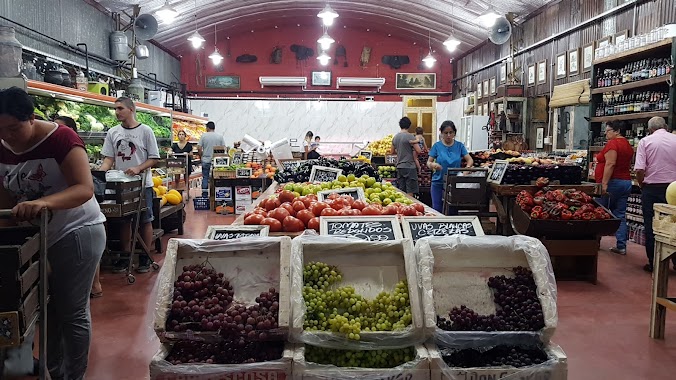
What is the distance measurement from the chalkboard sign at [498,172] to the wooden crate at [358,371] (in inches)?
187

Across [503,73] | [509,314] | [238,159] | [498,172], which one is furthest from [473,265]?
[503,73]

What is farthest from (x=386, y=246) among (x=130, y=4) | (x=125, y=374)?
(x=130, y=4)

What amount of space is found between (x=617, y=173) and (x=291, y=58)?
1525 centimetres

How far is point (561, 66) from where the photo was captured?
38.4ft

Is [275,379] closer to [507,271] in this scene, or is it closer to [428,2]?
[507,271]

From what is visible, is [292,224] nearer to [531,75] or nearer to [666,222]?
[666,222]

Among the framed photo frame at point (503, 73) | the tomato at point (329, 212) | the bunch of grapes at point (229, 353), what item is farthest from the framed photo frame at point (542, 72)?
the bunch of grapes at point (229, 353)

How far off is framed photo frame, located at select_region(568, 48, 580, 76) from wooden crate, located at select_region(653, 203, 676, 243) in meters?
7.93

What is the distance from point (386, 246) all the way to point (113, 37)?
1222cm

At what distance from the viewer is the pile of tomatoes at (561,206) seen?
17.7ft

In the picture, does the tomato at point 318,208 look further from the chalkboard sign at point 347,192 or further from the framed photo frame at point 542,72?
the framed photo frame at point 542,72

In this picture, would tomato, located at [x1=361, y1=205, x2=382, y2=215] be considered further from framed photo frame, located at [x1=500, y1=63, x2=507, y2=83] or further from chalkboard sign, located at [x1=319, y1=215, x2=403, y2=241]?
framed photo frame, located at [x1=500, y1=63, x2=507, y2=83]

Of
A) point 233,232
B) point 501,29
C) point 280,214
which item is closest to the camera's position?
point 233,232

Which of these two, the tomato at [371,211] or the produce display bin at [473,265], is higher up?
the tomato at [371,211]
